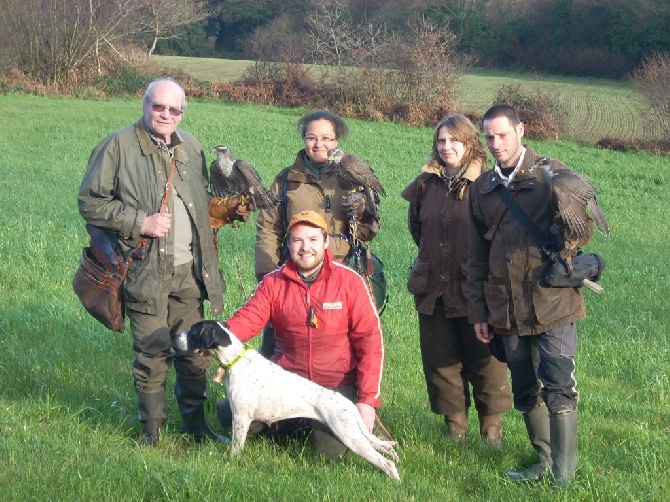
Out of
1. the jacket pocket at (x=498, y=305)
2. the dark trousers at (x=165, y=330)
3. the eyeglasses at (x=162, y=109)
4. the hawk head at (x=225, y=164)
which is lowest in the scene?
the dark trousers at (x=165, y=330)

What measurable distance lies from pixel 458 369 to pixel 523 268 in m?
1.30

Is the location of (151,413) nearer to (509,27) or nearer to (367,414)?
(367,414)

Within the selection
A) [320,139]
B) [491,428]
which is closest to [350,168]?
[320,139]

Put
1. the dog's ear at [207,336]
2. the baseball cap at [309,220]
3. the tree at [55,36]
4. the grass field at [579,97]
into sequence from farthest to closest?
the tree at [55,36] → the grass field at [579,97] → the baseball cap at [309,220] → the dog's ear at [207,336]

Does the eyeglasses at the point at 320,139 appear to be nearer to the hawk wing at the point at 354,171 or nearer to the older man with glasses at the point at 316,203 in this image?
the older man with glasses at the point at 316,203

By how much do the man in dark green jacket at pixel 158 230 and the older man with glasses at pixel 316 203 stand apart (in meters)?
0.48

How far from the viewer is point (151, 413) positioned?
5496 millimetres

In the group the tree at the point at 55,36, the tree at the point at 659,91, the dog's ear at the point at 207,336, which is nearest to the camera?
the dog's ear at the point at 207,336

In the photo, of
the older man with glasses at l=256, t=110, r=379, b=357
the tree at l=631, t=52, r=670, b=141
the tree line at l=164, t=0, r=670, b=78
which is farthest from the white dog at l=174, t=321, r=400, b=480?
the tree line at l=164, t=0, r=670, b=78

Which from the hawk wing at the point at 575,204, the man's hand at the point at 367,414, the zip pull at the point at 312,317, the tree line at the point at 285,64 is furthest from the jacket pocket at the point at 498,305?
the tree line at the point at 285,64

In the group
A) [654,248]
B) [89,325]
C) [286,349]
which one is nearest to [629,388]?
[286,349]

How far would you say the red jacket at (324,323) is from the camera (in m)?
5.12

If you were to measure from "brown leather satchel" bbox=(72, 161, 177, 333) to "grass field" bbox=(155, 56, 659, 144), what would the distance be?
32.0 m

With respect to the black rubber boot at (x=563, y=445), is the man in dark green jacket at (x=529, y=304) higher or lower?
higher
